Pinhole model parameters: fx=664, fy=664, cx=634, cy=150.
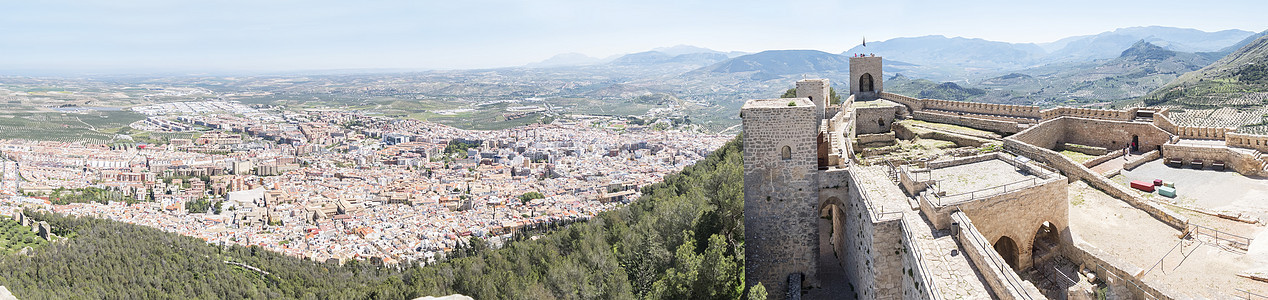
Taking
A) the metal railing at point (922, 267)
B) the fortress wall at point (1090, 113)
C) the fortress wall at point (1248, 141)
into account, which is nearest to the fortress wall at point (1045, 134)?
the fortress wall at point (1090, 113)

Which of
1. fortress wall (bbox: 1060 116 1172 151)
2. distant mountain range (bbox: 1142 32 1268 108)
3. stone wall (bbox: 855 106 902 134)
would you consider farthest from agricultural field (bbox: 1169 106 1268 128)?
stone wall (bbox: 855 106 902 134)

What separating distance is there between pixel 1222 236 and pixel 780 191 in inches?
258

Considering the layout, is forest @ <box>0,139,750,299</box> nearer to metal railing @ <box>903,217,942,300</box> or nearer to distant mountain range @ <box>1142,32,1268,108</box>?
metal railing @ <box>903,217,942,300</box>

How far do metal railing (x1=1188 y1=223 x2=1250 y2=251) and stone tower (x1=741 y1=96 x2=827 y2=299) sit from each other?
5.64m

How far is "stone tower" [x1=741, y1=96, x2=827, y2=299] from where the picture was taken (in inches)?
426

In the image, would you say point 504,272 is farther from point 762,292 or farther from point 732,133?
point 732,133

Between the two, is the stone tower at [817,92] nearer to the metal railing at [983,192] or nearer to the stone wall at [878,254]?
the metal railing at [983,192]

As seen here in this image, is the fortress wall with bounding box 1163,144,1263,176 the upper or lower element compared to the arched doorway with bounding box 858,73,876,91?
lower

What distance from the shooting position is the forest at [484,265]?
13.8 metres

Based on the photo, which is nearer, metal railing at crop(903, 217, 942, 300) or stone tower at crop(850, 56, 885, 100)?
metal railing at crop(903, 217, 942, 300)

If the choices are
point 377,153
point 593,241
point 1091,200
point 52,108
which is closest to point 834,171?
point 1091,200

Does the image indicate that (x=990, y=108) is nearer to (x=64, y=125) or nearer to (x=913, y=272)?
(x=913, y=272)

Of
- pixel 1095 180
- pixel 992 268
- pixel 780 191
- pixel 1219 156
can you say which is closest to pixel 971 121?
pixel 1219 156

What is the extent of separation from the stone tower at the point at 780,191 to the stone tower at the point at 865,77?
50.5 ft
